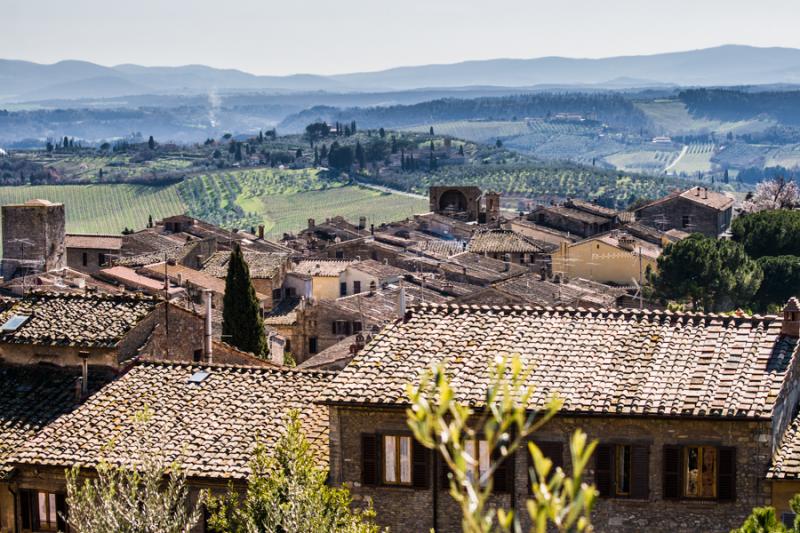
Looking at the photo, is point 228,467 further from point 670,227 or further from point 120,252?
point 670,227

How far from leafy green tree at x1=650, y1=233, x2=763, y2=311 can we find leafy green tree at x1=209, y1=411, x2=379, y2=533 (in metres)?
37.9

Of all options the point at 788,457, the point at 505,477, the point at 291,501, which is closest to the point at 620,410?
the point at 505,477

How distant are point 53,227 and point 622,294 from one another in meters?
21.3

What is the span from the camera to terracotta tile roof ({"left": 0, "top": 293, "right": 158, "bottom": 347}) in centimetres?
2370

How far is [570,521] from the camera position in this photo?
7.62 meters

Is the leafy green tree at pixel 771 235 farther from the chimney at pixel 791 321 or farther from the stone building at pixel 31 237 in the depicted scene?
the chimney at pixel 791 321

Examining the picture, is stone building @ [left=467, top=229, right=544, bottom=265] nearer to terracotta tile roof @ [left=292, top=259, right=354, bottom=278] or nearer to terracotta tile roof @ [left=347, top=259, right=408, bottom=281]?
terracotta tile roof @ [left=347, top=259, right=408, bottom=281]

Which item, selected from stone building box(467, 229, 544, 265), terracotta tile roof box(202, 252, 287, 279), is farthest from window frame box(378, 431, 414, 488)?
stone building box(467, 229, 544, 265)

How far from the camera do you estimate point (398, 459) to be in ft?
64.1

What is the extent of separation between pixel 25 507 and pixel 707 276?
3651cm

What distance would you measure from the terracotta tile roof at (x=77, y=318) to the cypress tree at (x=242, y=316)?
1770cm

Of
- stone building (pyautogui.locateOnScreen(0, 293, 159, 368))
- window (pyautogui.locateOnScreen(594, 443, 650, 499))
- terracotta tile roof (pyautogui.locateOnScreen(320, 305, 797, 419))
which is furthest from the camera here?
stone building (pyautogui.locateOnScreen(0, 293, 159, 368))

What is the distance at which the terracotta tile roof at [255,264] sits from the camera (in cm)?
6329

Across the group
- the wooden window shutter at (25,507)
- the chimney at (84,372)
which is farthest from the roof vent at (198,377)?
the wooden window shutter at (25,507)
